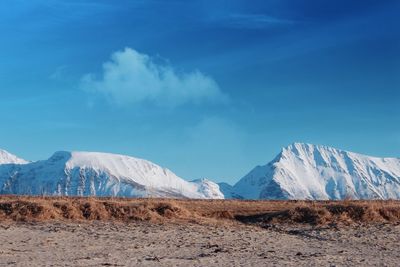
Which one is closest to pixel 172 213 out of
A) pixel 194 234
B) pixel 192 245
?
pixel 194 234

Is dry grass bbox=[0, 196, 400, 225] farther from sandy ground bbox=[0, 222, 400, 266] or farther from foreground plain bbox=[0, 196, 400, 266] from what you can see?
sandy ground bbox=[0, 222, 400, 266]

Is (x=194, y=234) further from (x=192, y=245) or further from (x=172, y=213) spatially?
(x=172, y=213)

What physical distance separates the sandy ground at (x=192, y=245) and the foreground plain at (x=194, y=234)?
34 millimetres

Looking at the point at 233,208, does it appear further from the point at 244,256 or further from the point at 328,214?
the point at 244,256

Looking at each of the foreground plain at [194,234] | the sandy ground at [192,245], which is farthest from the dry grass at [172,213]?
the sandy ground at [192,245]

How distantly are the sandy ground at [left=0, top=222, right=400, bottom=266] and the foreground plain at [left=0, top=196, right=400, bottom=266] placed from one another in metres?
0.03

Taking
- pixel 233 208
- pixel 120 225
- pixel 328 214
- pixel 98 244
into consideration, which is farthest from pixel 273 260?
pixel 233 208

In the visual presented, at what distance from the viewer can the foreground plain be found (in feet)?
72.9

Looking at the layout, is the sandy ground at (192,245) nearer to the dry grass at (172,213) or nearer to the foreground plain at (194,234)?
the foreground plain at (194,234)

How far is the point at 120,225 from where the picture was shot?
103ft

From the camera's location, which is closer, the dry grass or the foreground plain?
the foreground plain

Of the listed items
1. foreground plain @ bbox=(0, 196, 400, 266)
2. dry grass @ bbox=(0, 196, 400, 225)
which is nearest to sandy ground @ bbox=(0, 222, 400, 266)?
foreground plain @ bbox=(0, 196, 400, 266)

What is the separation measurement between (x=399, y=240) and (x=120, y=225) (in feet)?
41.6

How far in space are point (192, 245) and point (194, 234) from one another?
3.39 metres
